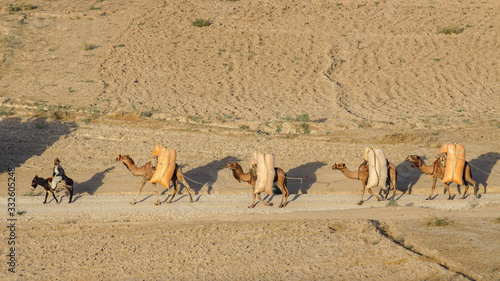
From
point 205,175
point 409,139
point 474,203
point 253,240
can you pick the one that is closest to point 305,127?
point 409,139

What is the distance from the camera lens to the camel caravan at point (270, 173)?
13.9 meters

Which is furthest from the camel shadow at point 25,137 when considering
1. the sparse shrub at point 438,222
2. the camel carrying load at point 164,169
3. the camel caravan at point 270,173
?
the sparse shrub at point 438,222

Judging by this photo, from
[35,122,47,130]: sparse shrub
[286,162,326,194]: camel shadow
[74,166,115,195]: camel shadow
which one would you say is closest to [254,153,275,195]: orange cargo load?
[286,162,326,194]: camel shadow

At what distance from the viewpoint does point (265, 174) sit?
13.8m

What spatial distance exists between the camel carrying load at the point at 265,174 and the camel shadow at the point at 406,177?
14.2 ft

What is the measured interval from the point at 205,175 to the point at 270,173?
3.12 meters

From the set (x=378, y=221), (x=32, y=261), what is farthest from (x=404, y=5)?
(x=32, y=261)

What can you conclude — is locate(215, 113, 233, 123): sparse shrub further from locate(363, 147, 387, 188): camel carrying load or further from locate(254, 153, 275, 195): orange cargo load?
locate(363, 147, 387, 188): camel carrying load

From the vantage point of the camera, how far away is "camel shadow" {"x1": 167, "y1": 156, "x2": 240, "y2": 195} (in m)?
15.5

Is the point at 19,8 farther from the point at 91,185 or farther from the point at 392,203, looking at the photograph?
the point at 392,203

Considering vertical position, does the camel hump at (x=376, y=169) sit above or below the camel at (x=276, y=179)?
above

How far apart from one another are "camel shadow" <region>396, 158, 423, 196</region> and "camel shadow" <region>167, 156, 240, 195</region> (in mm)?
5149

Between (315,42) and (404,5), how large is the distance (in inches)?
339

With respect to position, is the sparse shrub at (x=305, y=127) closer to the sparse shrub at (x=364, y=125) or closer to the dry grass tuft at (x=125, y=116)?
the sparse shrub at (x=364, y=125)
